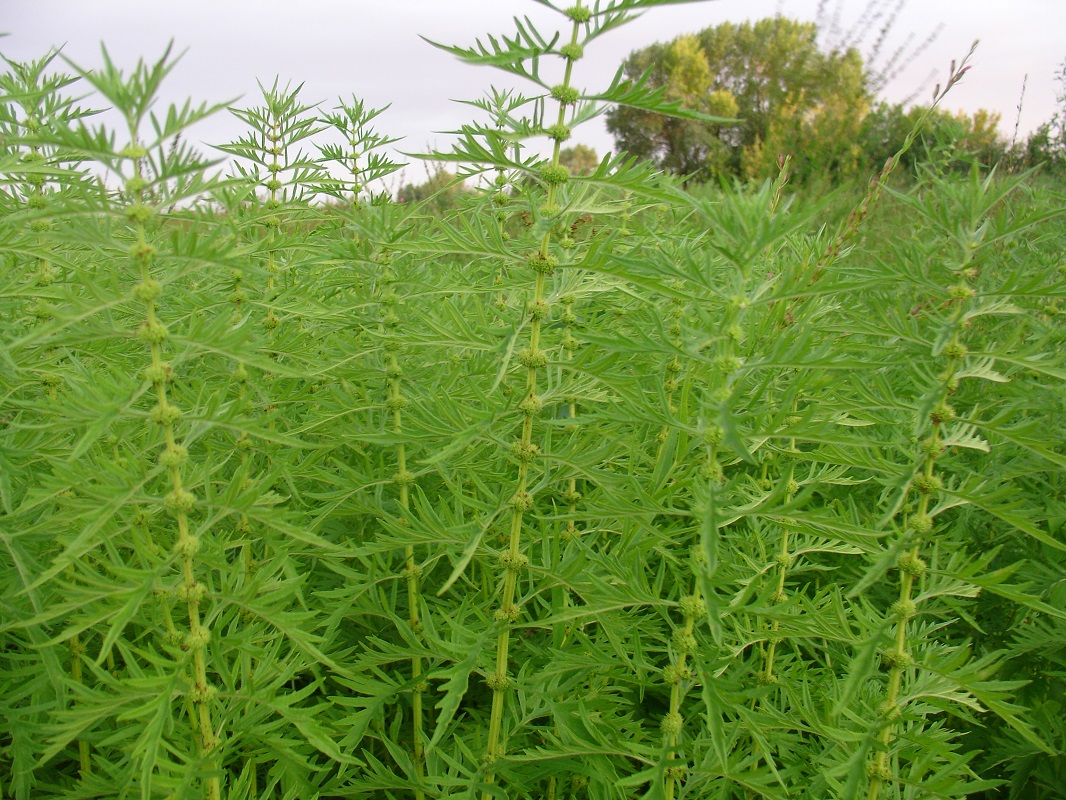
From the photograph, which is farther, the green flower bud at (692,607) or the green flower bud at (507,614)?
the green flower bud at (507,614)

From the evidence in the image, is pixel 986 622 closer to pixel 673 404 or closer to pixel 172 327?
pixel 673 404

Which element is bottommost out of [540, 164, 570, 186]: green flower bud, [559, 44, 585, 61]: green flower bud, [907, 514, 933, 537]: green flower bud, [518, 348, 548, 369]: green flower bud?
[907, 514, 933, 537]: green flower bud

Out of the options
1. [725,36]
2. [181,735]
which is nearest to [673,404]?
[181,735]

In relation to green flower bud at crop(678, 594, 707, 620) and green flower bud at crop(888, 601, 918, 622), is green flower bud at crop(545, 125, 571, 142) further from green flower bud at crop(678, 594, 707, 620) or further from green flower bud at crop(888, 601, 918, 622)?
green flower bud at crop(888, 601, 918, 622)

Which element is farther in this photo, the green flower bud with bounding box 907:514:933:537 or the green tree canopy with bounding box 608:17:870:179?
the green tree canopy with bounding box 608:17:870:179

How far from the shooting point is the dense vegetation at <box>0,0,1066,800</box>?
1.10m

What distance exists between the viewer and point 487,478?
1.71 metres

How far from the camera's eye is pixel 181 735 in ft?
4.22

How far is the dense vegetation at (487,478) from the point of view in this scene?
110 cm

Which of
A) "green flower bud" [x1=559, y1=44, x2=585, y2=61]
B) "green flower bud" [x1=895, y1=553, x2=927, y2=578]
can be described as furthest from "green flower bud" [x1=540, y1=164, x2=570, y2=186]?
"green flower bud" [x1=895, y1=553, x2=927, y2=578]

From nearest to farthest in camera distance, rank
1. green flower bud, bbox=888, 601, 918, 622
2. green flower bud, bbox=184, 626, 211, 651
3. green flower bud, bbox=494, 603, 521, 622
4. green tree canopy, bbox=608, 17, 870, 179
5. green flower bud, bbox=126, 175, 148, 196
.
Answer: green flower bud, bbox=126, 175, 148, 196 < green flower bud, bbox=184, 626, 211, 651 < green flower bud, bbox=888, 601, 918, 622 < green flower bud, bbox=494, 603, 521, 622 < green tree canopy, bbox=608, 17, 870, 179

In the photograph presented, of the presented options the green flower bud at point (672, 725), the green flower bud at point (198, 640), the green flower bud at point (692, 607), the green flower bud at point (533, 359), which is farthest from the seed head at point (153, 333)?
the green flower bud at point (672, 725)

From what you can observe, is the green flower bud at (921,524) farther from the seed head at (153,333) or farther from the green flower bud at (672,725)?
the seed head at (153,333)

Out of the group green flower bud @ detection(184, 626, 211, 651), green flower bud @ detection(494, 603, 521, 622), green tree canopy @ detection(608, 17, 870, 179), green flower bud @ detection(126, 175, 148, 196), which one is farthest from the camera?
green tree canopy @ detection(608, 17, 870, 179)
